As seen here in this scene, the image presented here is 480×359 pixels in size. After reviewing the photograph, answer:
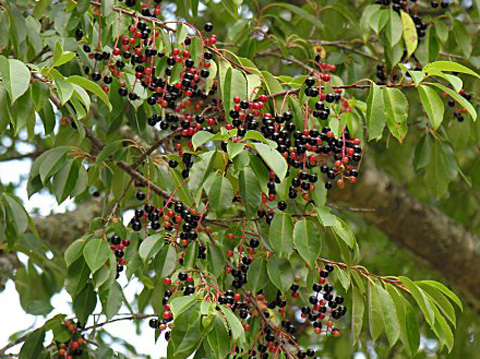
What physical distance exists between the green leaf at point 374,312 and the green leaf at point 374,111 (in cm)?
34

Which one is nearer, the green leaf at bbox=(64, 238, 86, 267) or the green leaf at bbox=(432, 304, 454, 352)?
the green leaf at bbox=(432, 304, 454, 352)

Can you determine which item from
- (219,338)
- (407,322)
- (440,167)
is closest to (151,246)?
(219,338)

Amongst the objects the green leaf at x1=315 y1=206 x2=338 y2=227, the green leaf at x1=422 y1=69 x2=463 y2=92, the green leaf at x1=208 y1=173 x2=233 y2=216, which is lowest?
the green leaf at x1=315 y1=206 x2=338 y2=227

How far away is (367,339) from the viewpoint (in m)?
3.84

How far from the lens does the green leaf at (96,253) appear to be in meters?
1.93

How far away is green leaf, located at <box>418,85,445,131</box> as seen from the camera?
180 centimetres

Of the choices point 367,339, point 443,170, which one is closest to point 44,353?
point 443,170

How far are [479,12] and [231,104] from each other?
3.54ft

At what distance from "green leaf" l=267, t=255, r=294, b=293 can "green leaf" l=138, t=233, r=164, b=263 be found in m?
0.25

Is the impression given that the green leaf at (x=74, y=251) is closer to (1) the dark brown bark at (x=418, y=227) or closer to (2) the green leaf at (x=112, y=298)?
(2) the green leaf at (x=112, y=298)

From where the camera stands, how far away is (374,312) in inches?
73.8

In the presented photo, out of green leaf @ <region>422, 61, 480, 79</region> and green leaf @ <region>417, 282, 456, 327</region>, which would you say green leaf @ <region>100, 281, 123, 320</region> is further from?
green leaf @ <region>422, 61, 480, 79</region>

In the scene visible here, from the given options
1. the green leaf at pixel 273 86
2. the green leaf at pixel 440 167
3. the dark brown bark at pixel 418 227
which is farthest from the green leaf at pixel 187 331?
the dark brown bark at pixel 418 227

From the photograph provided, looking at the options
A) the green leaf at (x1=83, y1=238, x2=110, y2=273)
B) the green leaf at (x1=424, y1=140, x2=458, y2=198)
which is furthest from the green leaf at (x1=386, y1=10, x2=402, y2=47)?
the green leaf at (x1=83, y1=238, x2=110, y2=273)
